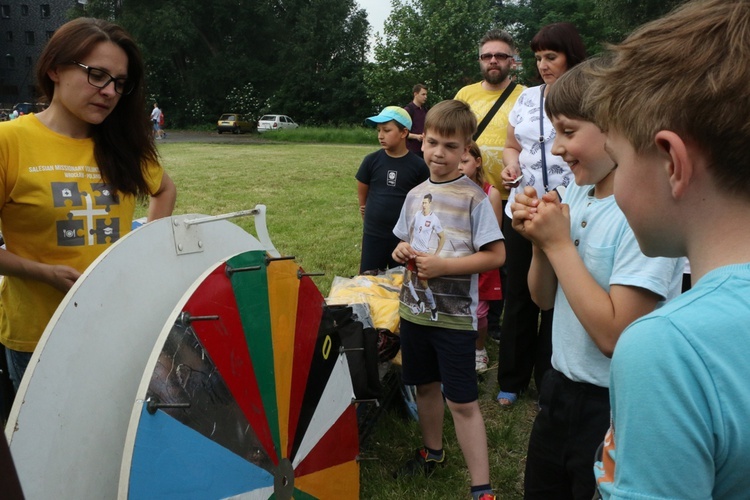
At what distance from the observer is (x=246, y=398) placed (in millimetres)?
1729

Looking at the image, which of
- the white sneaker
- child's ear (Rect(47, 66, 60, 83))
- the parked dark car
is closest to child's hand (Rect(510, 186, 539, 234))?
child's ear (Rect(47, 66, 60, 83))

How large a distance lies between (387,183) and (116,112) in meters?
2.34

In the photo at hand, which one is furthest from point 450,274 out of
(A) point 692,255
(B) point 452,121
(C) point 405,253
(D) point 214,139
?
(D) point 214,139

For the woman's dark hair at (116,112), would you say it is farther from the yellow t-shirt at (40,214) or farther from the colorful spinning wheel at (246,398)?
the colorful spinning wheel at (246,398)

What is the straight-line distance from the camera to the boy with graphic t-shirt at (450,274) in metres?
2.60

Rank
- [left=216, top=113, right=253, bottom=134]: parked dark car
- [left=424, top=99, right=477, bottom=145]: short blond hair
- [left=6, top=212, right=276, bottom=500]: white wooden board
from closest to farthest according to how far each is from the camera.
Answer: [left=6, top=212, right=276, bottom=500]: white wooden board, [left=424, top=99, right=477, bottom=145]: short blond hair, [left=216, top=113, right=253, bottom=134]: parked dark car

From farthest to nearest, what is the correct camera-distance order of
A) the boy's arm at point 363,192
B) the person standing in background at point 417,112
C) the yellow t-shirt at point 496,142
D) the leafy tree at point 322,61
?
the leafy tree at point 322,61 → the person standing in background at point 417,112 → the boy's arm at point 363,192 → the yellow t-shirt at point 496,142

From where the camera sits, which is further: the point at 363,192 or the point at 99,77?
the point at 363,192

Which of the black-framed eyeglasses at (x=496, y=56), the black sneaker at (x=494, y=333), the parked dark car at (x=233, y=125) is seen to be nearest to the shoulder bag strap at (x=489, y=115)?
the black-framed eyeglasses at (x=496, y=56)

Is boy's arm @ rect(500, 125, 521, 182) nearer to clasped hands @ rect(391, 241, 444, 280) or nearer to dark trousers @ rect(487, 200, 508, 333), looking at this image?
clasped hands @ rect(391, 241, 444, 280)

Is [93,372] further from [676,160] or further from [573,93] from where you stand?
[573,93]

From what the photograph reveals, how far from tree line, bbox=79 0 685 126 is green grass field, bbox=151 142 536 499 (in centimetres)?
2529

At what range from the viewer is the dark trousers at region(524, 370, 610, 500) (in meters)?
1.75

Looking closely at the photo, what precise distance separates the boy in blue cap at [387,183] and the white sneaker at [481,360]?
2.85ft
